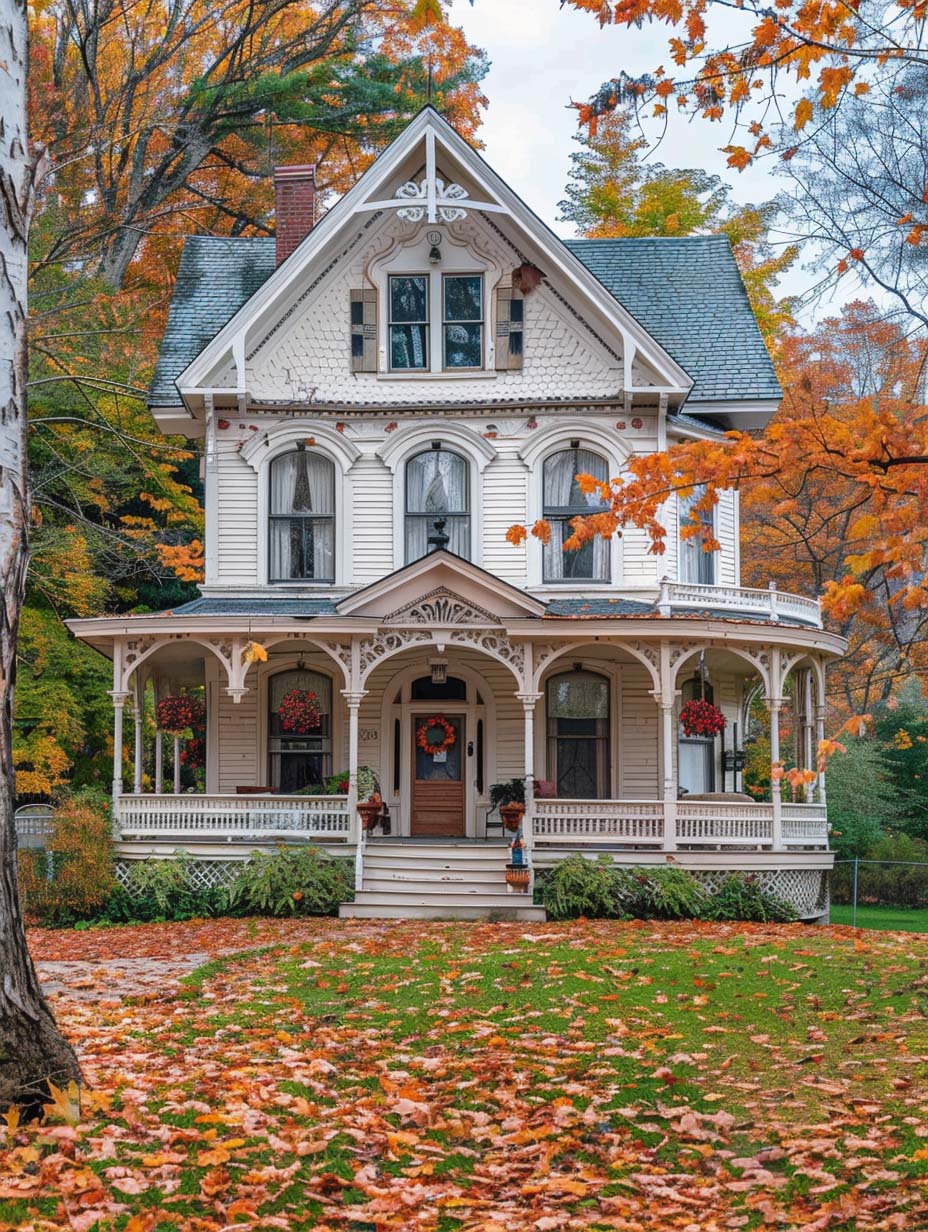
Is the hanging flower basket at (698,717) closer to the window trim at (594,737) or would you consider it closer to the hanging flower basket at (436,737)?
the window trim at (594,737)

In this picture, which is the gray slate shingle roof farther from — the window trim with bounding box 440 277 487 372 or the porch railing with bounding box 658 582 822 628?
the porch railing with bounding box 658 582 822 628

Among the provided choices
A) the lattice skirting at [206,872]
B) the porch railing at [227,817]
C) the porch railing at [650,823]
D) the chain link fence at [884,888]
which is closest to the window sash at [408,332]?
the porch railing at [227,817]

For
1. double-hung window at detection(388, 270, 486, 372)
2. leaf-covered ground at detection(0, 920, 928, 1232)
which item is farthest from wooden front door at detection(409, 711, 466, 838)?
leaf-covered ground at detection(0, 920, 928, 1232)

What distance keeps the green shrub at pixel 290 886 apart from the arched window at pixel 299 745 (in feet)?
10.1

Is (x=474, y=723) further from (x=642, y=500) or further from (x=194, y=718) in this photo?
(x=642, y=500)

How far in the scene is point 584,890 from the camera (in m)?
19.3

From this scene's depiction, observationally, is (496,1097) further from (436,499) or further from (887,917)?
(887,917)

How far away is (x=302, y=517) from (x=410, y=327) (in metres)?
3.63

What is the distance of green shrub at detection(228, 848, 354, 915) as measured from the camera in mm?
19500

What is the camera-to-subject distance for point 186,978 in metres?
13.7

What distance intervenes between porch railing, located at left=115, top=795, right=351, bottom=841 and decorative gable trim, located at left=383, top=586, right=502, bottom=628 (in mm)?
2798

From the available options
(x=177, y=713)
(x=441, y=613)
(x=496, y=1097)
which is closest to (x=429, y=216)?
(x=441, y=613)

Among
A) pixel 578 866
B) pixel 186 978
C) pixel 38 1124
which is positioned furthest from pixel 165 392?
pixel 38 1124

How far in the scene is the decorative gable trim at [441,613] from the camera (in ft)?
67.3
